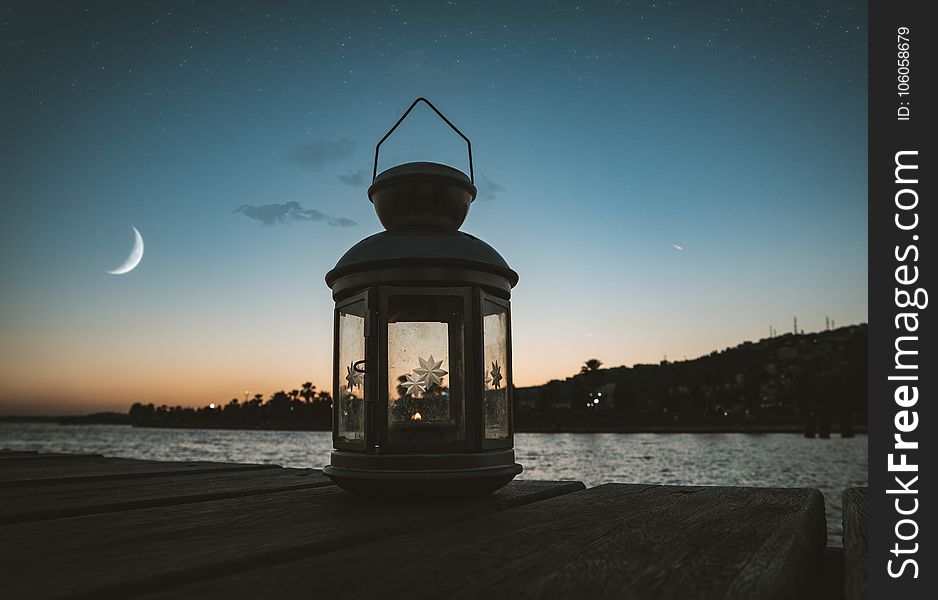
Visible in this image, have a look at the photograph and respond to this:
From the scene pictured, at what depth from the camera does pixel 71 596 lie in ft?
3.35

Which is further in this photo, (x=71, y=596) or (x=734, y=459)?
(x=734, y=459)

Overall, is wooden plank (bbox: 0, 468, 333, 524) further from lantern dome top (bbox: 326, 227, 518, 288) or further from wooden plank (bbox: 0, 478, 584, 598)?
lantern dome top (bbox: 326, 227, 518, 288)

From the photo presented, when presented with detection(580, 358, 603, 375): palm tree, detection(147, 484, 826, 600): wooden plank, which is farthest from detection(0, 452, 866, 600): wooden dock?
detection(580, 358, 603, 375): palm tree

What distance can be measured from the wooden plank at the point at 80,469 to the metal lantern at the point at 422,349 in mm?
1105

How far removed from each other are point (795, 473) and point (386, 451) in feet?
206

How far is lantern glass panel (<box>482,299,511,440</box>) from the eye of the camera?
261cm

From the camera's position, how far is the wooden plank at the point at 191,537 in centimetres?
117

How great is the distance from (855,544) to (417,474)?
1.34 meters

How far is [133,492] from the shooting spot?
245 cm

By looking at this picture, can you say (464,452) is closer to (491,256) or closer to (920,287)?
(491,256)

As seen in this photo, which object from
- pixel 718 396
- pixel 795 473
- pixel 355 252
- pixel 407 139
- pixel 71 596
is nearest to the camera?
pixel 71 596

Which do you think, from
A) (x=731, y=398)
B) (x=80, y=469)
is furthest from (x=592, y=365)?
(x=80, y=469)

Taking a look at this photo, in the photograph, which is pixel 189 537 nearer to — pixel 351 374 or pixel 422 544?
pixel 422 544

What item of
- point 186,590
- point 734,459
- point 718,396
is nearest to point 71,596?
point 186,590
